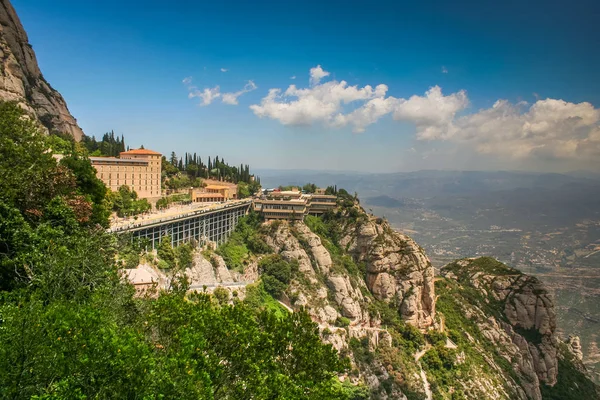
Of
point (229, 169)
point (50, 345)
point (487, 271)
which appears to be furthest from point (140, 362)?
point (487, 271)

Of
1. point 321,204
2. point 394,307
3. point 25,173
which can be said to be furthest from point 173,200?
point 25,173

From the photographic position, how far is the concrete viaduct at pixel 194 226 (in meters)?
38.9

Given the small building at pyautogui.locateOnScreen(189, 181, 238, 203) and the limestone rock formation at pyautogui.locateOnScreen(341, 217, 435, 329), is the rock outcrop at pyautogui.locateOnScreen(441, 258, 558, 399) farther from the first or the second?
the small building at pyautogui.locateOnScreen(189, 181, 238, 203)

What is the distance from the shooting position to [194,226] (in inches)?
1895

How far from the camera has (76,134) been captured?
7462cm

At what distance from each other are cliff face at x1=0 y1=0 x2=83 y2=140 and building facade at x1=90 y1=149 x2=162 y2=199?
35.3ft

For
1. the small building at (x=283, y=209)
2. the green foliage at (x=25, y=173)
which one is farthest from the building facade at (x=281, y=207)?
the green foliage at (x=25, y=173)

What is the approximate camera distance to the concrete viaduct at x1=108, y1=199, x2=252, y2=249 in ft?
128

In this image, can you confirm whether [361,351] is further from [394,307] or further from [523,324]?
[523,324]

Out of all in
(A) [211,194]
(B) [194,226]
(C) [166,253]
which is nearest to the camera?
(C) [166,253]

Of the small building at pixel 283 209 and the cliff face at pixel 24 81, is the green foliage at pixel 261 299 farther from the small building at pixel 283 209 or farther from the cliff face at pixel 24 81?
the cliff face at pixel 24 81

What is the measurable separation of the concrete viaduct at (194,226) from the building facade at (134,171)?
1157 cm

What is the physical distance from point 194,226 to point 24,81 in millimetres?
35483

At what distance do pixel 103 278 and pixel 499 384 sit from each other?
54112 mm
